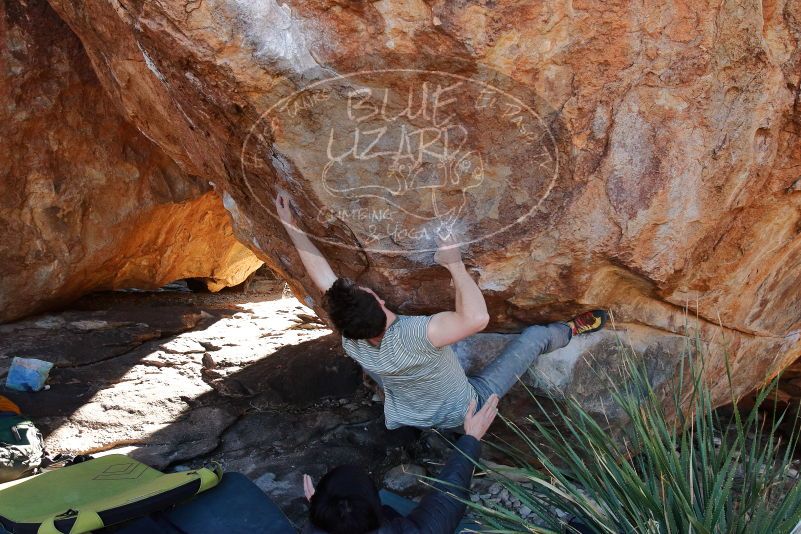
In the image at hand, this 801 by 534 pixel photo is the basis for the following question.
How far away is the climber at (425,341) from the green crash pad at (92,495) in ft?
2.36

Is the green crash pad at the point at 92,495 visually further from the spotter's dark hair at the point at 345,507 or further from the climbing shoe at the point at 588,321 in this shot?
the climbing shoe at the point at 588,321

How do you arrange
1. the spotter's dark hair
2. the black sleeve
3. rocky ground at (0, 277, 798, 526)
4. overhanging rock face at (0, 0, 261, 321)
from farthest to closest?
overhanging rock face at (0, 0, 261, 321) → rocky ground at (0, 277, 798, 526) → the black sleeve → the spotter's dark hair

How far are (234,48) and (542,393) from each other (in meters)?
1.77

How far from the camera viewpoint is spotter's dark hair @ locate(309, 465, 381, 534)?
5.99 ft

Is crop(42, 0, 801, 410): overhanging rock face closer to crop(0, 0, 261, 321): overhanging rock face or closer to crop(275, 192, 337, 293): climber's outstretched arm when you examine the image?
crop(275, 192, 337, 293): climber's outstretched arm

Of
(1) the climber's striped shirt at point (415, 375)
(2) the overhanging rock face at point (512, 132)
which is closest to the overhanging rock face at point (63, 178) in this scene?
(2) the overhanging rock face at point (512, 132)

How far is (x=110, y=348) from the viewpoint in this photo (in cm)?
423

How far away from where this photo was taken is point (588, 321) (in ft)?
9.34

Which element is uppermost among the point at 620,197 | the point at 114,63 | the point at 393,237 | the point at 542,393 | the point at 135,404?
the point at 114,63

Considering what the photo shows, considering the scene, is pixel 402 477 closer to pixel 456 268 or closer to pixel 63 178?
pixel 456 268

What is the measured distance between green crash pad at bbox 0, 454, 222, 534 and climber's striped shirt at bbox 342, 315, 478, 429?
683 mm

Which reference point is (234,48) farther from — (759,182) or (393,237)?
(759,182)

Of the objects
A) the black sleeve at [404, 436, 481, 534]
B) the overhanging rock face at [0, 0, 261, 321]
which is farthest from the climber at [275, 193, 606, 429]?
the overhanging rock face at [0, 0, 261, 321]

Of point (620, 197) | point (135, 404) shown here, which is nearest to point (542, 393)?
point (620, 197)
